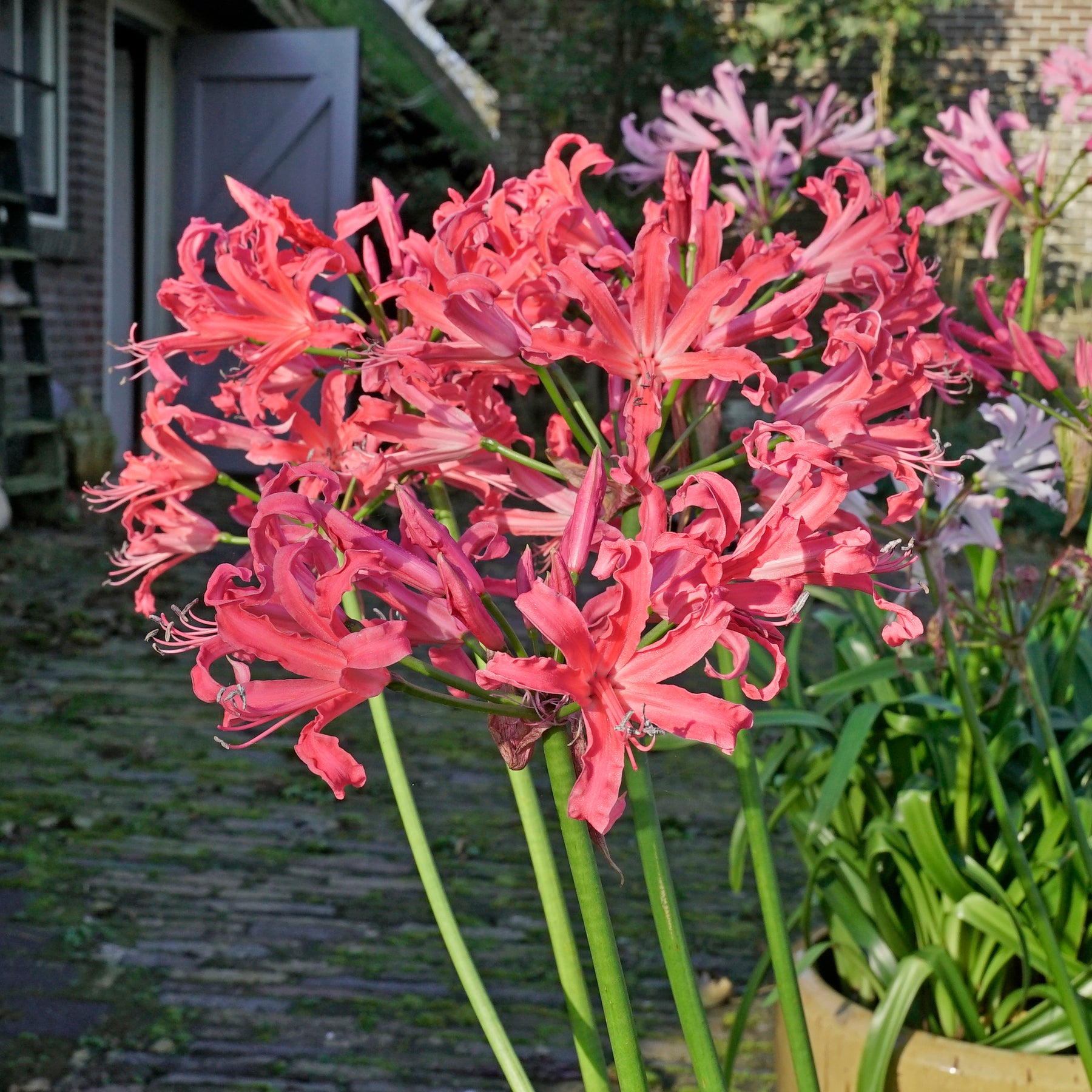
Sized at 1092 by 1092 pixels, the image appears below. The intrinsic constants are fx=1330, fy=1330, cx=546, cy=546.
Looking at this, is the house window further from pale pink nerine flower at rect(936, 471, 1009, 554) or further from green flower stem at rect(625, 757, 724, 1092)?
green flower stem at rect(625, 757, 724, 1092)

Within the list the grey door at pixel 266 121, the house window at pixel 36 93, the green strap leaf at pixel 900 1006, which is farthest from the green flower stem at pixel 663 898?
the grey door at pixel 266 121

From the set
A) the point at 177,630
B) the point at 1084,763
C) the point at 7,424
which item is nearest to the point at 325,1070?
the point at 1084,763

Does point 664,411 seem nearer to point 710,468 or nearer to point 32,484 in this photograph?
point 710,468

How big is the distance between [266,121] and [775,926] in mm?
8155

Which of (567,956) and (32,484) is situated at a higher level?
(567,956)

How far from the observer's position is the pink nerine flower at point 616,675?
644 mm

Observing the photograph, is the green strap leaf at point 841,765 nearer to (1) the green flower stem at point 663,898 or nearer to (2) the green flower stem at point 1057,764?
(2) the green flower stem at point 1057,764

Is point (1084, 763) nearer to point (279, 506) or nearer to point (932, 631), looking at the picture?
point (932, 631)

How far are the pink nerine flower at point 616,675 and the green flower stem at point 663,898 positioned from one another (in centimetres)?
9

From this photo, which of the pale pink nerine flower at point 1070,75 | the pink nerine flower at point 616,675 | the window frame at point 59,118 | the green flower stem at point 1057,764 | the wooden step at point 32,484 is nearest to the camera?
the pink nerine flower at point 616,675

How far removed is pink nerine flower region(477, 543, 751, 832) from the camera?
64cm

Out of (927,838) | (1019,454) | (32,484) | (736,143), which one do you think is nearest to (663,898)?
(1019,454)

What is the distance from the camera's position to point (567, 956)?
862 millimetres

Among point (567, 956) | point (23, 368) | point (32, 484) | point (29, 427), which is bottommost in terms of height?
point (32, 484)
